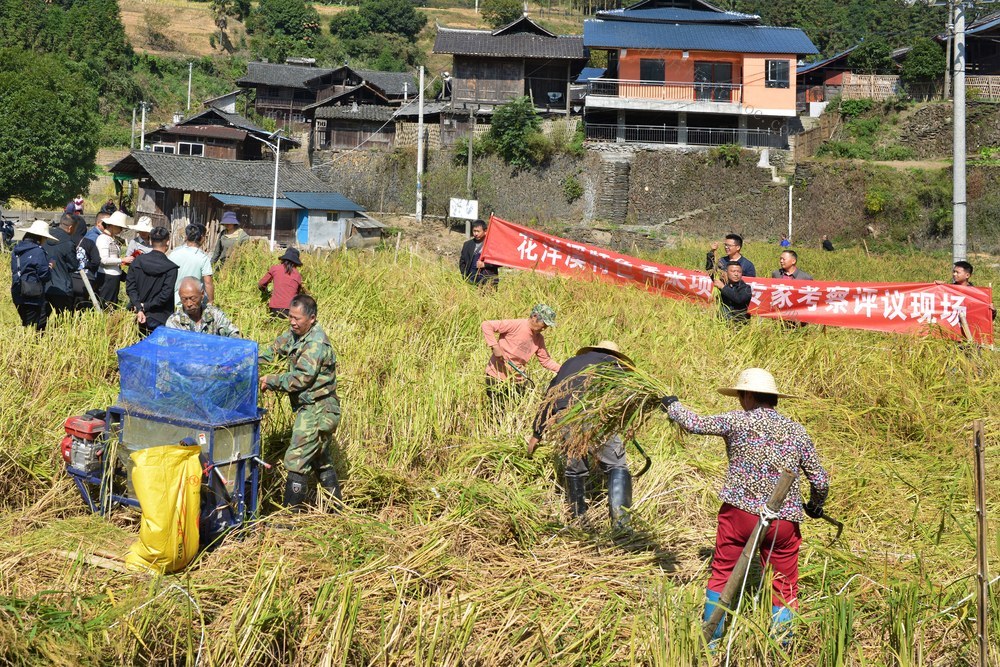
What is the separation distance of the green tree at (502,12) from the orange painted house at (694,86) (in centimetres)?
2830

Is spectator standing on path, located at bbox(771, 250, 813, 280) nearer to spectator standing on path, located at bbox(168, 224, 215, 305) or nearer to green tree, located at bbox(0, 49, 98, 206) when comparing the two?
spectator standing on path, located at bbox(168, 224, 215, 305)

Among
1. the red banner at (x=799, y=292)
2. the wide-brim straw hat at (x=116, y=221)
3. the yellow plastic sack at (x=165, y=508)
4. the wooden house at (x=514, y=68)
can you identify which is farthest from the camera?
the wooden house at (x=514, y=68)

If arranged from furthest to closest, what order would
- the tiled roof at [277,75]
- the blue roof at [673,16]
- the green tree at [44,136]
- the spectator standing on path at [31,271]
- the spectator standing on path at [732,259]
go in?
the tiled roof at [277,75]
the blue roof at [673,16]
the green tree at [44,136]
the spectator standing on path at [732,259]
the spectator standing on path at [31,271]

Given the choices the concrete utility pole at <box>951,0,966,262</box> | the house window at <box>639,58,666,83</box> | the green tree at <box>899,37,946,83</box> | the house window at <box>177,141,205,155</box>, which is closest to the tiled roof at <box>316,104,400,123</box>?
the house window at <box>177,141,205,155</box>

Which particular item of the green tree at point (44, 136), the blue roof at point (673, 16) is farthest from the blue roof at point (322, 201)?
the blue roof at point (673, 16)

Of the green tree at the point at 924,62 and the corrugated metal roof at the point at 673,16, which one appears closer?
the green tree at the point at 924,62

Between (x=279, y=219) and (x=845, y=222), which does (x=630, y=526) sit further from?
(x=279, y=219)

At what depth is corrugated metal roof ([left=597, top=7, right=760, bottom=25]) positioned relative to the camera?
35.5m

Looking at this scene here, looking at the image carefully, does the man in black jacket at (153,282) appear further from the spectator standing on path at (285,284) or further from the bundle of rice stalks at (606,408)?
the bundle of rice stalks at (606,408)

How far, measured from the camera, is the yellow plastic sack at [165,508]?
14.1 feet

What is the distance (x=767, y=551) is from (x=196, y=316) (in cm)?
369

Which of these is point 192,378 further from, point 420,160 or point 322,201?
point 322,201

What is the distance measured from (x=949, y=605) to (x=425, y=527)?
2.57m

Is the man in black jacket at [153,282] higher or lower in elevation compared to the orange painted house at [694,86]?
lower
